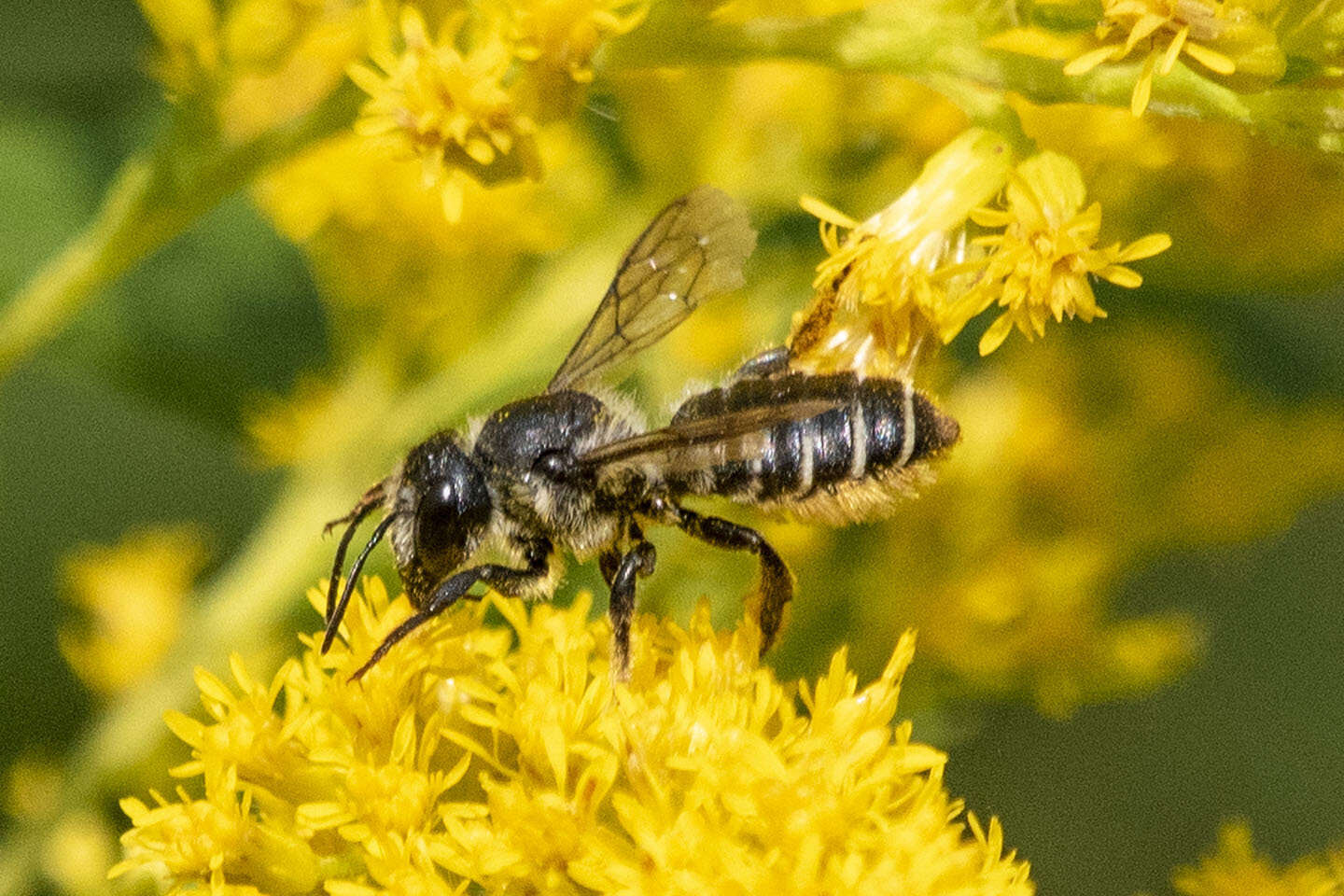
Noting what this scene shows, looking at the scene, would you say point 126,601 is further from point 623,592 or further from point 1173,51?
point 1173,51

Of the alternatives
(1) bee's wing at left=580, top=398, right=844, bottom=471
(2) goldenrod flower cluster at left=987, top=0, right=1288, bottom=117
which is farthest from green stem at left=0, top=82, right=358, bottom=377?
(2) goldenrod flower cluster at left=987, top=0, right=1288, bottom=117

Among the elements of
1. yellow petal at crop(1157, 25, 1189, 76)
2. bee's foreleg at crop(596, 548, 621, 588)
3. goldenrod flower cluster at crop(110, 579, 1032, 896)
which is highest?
yellow petal at crop(1157, 25, 1189, 76)

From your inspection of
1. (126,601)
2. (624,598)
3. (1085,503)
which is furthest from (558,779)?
(126,601)

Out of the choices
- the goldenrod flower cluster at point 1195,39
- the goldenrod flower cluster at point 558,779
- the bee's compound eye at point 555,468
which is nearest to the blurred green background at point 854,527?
the bee's compound eye at point 555,468

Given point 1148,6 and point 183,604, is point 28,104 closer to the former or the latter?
point 183,604

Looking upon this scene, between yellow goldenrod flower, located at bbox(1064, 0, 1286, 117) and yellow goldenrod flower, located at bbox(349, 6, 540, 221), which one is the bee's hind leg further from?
yellow goldenrod flower, located at bbox(1064, 0, 1286, 117)

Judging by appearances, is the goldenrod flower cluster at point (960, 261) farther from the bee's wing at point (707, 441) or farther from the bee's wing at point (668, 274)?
the bee's wing at point (668, 274)
